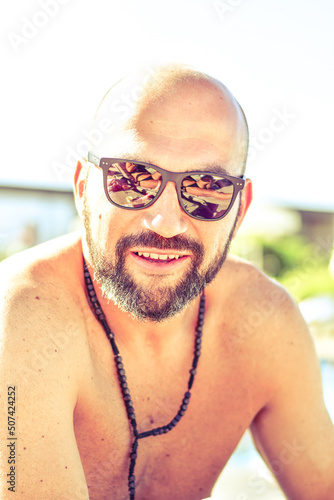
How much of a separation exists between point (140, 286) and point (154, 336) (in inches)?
12.1

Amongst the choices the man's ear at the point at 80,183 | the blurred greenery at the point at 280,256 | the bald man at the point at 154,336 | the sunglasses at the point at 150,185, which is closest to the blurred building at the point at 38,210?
the blurred greenery at the point at 280,256

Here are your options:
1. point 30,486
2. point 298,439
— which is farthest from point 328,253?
point 30,486

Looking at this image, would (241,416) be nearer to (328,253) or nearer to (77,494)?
(77,494)

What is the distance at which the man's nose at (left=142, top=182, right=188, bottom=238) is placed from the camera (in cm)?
168

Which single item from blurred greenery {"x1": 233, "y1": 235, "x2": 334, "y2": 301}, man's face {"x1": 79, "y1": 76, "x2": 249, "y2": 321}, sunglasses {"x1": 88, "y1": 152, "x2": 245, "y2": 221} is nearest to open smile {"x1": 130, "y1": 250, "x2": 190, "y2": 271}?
man's face {"x1": 79, "y1": 76, "x2": 249, "y2": 321}

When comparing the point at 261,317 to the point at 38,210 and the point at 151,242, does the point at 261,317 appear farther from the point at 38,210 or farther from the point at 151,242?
the point at 38,210

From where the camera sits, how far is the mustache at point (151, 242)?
1.68 m

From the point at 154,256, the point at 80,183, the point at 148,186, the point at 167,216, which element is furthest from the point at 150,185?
the point at 80,183

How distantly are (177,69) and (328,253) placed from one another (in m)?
13.7

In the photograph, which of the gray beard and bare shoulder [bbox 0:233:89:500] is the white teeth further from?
bare shoulder [bbox 0:233:89:500]

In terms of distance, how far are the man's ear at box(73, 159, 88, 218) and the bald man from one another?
10mm

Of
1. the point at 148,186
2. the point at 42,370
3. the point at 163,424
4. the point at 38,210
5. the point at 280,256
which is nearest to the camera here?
the point at 42,370

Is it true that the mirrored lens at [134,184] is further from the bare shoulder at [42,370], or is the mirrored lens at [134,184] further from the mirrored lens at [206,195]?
the bare shoulder at [42,370]

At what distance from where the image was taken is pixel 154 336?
6.42ft
